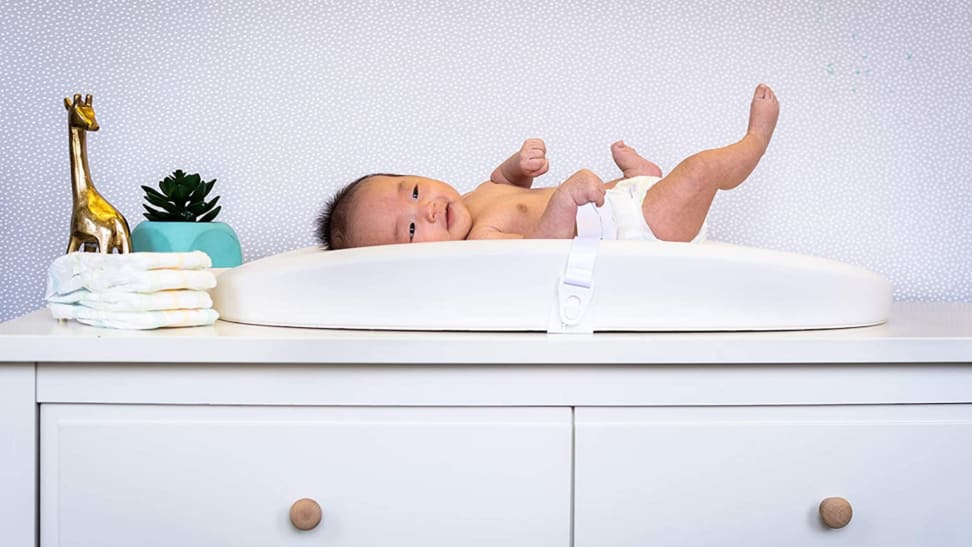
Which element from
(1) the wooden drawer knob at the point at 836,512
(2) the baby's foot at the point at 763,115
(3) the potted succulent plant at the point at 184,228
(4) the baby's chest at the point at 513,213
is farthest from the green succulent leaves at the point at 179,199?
(1) the wooden drawer knob at the point at 836,512

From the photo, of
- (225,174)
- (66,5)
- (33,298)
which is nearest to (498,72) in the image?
(225,174)

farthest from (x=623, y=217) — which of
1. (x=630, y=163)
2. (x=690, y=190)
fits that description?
(x=630, y=163)

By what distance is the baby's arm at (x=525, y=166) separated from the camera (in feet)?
4.19

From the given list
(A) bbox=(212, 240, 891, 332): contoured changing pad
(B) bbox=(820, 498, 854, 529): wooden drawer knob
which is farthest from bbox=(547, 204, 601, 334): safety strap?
(B) bbox=(820, 498, 854, 529): wooden drawer knob

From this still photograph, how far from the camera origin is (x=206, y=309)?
0.96 m

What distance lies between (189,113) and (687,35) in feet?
2.61

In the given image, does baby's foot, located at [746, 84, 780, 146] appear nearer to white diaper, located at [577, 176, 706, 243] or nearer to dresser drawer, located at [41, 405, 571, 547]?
white diaper, located at [577, 176, 706, 243]

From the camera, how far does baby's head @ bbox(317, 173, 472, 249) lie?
122 cm

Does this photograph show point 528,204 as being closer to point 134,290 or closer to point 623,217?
point 623,217

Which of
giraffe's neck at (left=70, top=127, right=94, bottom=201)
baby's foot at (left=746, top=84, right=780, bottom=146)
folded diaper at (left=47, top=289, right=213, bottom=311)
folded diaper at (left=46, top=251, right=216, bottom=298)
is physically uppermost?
baby's foot at (left=746, top=84, right=780, bottom=146)

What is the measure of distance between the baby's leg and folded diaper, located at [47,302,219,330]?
0.53 meters

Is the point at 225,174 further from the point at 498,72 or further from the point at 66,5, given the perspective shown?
the point at 498,72

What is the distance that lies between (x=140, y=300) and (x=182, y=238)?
321 millimetres

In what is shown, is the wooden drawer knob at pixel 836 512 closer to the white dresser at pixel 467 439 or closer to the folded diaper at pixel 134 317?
the white dresser at pixel 467 439
